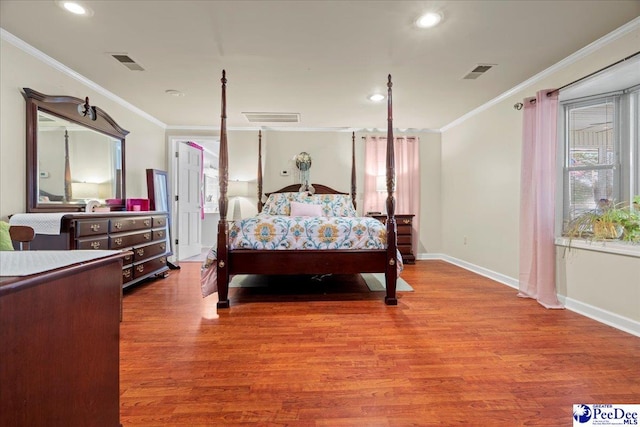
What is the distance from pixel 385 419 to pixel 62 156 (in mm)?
3579

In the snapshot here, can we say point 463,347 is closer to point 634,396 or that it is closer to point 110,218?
point 634,396

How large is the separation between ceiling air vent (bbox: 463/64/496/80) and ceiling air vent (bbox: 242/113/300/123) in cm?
230

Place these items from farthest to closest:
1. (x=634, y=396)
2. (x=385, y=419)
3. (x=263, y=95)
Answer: (x=263, y=95), (x=634, y=396), (x=385, y=419)

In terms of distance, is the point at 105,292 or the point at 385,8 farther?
the point at 385,8

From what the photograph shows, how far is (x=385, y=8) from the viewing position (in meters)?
2.10

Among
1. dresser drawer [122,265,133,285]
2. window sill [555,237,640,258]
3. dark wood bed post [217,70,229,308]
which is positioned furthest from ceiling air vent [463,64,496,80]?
dresser drawer [122,265,133,285]

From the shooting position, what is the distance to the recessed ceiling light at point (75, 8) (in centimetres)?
205

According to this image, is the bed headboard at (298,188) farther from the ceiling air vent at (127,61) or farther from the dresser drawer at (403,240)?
the ceiling air vent at (127,61)

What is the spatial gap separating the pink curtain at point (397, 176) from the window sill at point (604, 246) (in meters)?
2.49

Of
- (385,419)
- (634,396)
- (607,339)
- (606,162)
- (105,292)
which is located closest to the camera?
(105,292)

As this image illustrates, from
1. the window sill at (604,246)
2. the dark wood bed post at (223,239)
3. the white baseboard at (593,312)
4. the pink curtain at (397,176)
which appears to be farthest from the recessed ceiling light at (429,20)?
the pink curtain at (397,176)

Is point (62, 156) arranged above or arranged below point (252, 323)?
above

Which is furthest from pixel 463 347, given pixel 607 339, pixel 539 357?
pixel 607 339

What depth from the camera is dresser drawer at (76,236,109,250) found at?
2.61 meters
